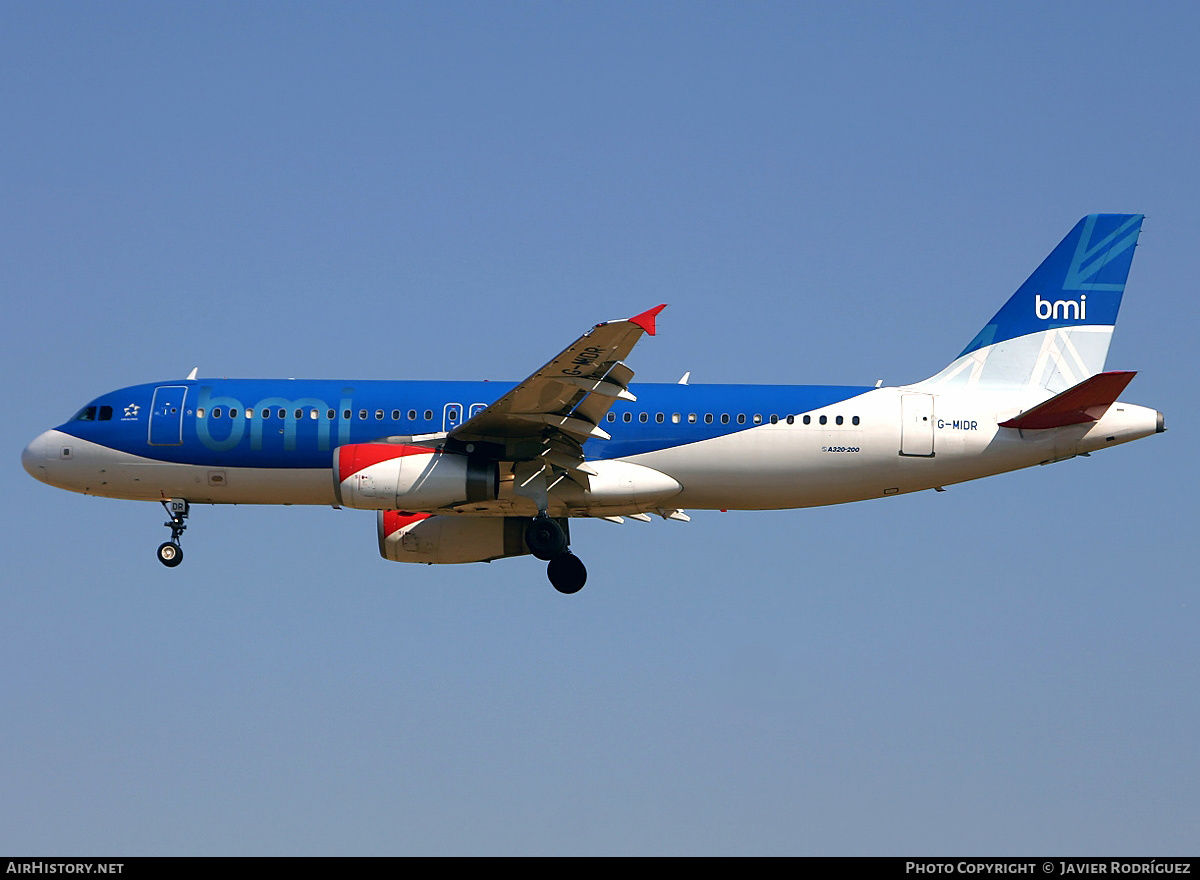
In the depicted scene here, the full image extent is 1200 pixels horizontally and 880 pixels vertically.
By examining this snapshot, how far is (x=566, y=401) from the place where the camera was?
34156 millimetres

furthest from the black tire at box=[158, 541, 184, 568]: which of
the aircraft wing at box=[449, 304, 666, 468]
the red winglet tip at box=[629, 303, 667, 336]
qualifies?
the red winglet tip at box=[629, 303, 667, 336]

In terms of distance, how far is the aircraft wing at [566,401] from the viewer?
31.9 meters

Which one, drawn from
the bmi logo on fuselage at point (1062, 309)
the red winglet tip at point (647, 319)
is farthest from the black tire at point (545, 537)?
the bmi logo on fuselage at point (1062, 309)

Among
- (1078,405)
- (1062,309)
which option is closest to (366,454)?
(1078,405)

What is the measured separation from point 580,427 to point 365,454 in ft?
15.8

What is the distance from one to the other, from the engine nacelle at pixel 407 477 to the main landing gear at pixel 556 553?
1847 millimetres

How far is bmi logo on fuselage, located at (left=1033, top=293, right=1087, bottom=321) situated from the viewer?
3888 cm

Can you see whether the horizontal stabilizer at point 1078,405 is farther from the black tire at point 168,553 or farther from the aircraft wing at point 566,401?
the black tire at point 168,553

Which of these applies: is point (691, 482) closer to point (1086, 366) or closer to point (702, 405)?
point (702, 405)

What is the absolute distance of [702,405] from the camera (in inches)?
1447

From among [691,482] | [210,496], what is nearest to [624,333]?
[691,482]

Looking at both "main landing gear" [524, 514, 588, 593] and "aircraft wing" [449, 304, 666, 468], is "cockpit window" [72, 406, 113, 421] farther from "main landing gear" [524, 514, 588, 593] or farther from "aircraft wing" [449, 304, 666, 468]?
"main landing gear" [524, 514, 588, 593]

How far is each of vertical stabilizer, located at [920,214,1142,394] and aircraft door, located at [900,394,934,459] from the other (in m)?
1.63
